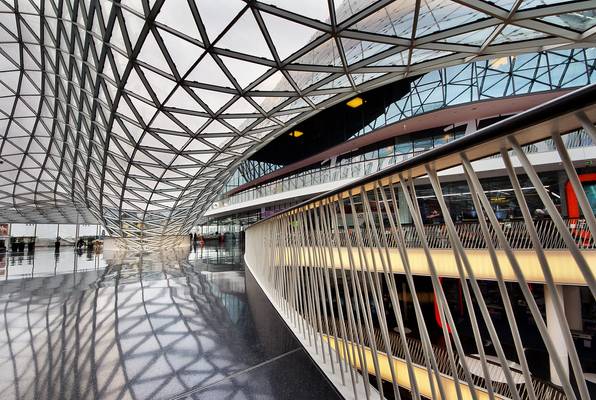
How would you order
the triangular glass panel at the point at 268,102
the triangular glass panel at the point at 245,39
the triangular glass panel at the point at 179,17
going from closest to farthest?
the triangular glass panel at the point at 179,17 → the triangular glass panel at the point at 245,39 → the triangular glass panel at the point at 268,102

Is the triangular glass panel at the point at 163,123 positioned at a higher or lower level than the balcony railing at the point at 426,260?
higher

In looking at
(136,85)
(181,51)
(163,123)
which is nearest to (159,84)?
(136,85)

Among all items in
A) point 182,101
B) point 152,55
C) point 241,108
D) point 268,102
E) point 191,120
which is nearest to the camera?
point 152,55

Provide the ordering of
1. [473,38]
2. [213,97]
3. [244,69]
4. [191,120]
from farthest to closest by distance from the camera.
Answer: [191,120], [213,97], [244,69], [473,38]

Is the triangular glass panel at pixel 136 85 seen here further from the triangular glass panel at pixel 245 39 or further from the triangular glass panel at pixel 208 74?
the triangular glass panel at pixel 245 39

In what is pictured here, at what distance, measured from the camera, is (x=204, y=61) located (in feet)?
46.7

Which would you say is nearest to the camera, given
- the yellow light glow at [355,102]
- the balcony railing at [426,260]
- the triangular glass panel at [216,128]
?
the balcony railing at [426,260]

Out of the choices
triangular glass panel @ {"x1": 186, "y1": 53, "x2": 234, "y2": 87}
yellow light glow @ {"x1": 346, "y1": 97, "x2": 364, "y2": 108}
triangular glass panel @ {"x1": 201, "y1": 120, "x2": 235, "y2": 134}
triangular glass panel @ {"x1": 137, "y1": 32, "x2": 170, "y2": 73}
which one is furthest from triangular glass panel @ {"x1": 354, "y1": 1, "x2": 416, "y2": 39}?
yellow light glow @ {"x1": 346, "y1": 97, "x2": 364, "y2": 108}

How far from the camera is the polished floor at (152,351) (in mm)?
2785

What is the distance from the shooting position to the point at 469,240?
17.0 meters

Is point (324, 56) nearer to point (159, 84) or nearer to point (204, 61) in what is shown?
point (204, 61)

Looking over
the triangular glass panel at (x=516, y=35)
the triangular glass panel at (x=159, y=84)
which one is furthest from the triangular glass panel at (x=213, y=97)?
the triangular glass panel at (x=516, y=35)

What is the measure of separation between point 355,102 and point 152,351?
33.8 metres

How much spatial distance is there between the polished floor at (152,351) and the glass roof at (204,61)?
1113 cm
